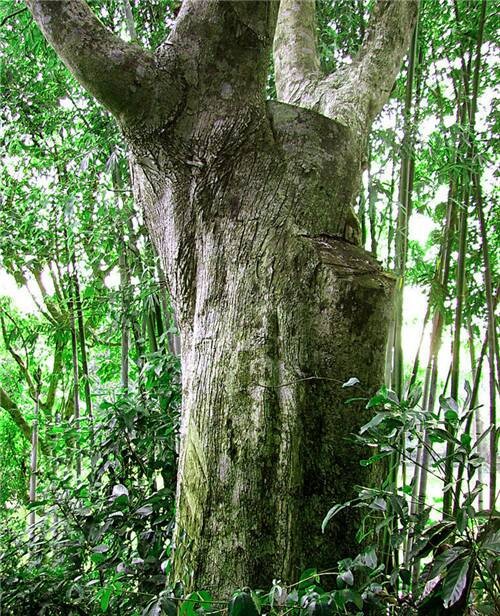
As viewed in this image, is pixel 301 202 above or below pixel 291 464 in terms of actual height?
above

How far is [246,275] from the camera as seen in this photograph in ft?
3.90

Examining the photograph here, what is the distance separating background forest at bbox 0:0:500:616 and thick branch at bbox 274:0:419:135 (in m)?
0.21

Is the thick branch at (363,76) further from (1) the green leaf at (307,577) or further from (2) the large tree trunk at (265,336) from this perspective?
(1) the green leaf at (307,577)

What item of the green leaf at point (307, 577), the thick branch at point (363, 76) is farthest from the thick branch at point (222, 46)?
the green leaf at point (307, 577)

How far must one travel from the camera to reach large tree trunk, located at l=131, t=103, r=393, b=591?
3.47 feet

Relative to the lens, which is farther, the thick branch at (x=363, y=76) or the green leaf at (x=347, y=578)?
the thick branch at (x=363, y=76)

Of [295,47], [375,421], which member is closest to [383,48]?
[295,47]

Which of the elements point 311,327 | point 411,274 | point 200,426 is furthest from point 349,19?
point 200,426

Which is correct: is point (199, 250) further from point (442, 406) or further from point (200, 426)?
point (442, 406)

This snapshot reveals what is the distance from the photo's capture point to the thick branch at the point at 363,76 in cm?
168

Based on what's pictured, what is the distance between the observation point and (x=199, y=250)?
4.22ft

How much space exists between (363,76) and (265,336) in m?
1.05

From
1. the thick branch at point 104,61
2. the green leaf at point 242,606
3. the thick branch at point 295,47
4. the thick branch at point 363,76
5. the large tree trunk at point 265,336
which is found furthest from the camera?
the thick branch at point 295,47

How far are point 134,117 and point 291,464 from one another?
85 cm
